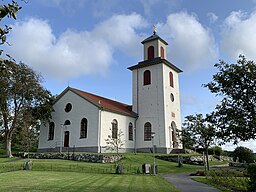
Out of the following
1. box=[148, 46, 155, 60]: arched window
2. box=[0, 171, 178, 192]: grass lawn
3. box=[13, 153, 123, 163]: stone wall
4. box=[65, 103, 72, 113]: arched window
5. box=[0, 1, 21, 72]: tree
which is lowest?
box=[0, 171, 178, 192]: grass lawn

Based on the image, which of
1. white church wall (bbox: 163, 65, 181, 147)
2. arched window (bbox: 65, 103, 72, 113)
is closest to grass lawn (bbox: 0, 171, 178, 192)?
arched window (bbox: 65, 103, 72, 113)

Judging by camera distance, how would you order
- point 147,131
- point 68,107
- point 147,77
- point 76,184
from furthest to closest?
1. point 147,77
2. point 147,131
3. point 68,107
4. point 76,184

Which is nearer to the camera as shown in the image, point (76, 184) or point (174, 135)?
point (76, 184)

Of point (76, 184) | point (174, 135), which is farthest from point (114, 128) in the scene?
point (76, 184)

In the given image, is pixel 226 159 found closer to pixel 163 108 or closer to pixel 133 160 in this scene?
pixel 163 108

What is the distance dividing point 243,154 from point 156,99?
1536cm

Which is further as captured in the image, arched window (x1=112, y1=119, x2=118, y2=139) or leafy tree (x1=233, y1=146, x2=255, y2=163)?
leafy tree (x1=233, y1=146, x2=255, y2=163)

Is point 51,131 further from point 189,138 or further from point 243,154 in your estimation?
point 243,154

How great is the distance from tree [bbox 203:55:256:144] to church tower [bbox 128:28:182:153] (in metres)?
23.2

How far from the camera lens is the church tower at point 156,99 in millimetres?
38688

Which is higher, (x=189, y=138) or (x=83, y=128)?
(x=83, y=128)

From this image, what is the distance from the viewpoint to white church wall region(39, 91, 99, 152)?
34.5 meters

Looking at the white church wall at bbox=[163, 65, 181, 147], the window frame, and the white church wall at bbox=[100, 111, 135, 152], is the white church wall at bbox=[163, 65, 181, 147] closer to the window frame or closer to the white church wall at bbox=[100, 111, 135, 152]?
the white church wall at bbox=[100, 111, 135, 152]

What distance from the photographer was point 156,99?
132 ft
